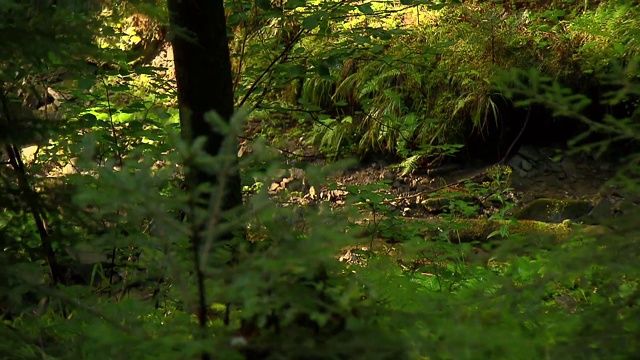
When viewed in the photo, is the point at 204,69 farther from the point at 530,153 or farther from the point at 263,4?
the point at 530,153

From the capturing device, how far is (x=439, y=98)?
759 cm

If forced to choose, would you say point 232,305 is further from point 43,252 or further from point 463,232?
point 463,232

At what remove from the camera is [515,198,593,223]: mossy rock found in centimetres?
647

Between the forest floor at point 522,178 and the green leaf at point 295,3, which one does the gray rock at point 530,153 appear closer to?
the forest floor at point 522,178

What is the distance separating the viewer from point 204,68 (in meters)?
3.60

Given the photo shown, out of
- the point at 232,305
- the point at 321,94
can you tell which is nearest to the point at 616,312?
the point at 232,305

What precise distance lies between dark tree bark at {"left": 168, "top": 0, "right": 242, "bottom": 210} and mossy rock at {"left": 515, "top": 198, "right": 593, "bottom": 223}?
3.78 m

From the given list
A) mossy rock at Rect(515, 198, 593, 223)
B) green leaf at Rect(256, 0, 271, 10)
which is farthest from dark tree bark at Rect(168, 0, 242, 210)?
mossy rock at Rect(515, 198, 593, 223)

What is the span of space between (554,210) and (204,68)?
4020 mm

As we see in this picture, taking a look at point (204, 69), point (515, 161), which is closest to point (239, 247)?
point (204, 69)

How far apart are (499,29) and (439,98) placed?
3.31 feet

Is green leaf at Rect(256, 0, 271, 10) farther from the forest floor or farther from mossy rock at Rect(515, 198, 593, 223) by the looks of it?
mossy rock at Rect(515, 198, 593, 223)

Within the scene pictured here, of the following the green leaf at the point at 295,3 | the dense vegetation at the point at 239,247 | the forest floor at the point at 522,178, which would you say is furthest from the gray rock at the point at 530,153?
the green leaf at the point at 295,3

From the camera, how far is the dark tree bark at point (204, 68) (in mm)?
3527
